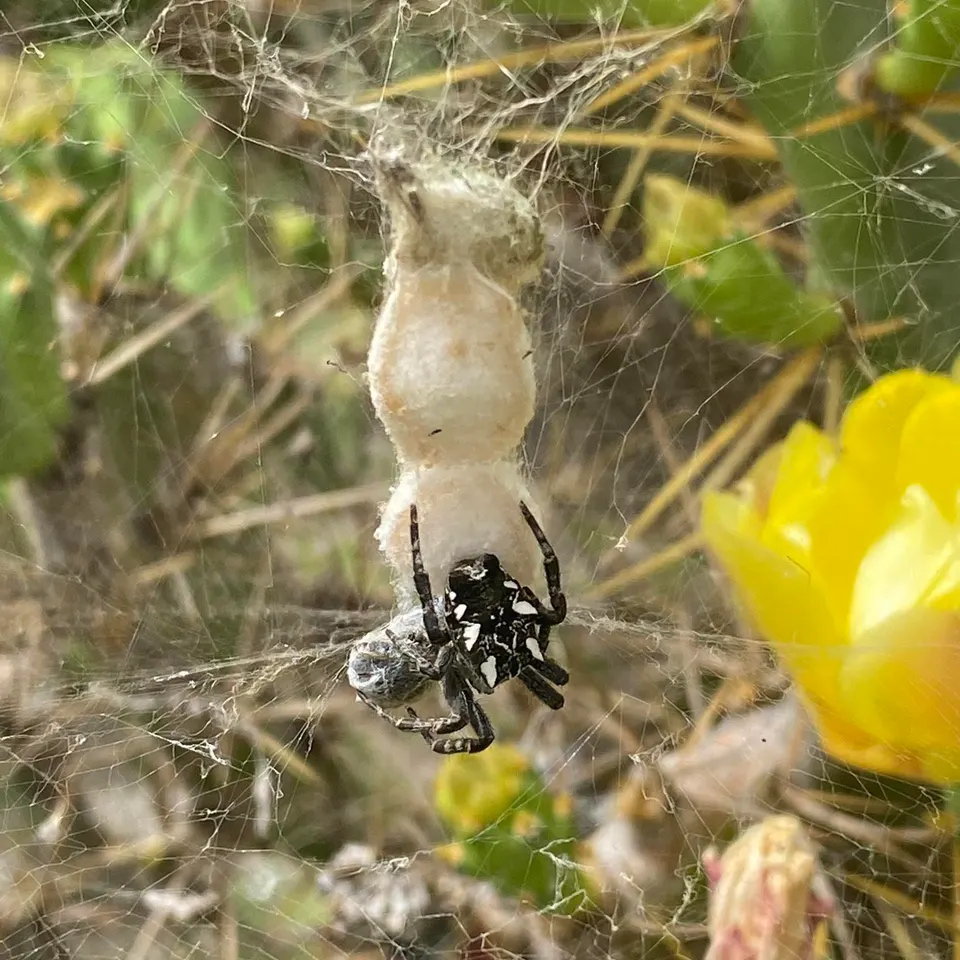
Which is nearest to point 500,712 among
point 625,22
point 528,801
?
point 528,801

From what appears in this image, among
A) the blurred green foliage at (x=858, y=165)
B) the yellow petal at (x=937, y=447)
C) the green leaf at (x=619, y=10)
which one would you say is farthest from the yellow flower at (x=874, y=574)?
the green leaf at (x=619, y=10)

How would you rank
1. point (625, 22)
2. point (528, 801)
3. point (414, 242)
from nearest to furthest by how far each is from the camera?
point (414, 242), point (625, 22), point (528, 801)

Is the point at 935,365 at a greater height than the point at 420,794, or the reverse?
the point at 935,365

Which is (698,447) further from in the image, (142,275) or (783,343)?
(142,275)

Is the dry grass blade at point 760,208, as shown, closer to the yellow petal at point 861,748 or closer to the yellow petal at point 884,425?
the yellow petal at point 884,425

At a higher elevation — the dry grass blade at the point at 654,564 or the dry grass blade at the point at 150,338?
the dry grass blade at the point at 150,338

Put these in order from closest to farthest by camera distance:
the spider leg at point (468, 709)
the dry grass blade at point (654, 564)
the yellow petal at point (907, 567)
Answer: the yellow petal at point (907, 567)
the spider leg at point (468, 709)
the dry grass blade at point (654, 564)
